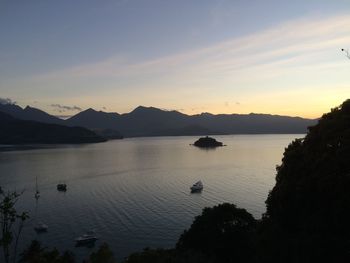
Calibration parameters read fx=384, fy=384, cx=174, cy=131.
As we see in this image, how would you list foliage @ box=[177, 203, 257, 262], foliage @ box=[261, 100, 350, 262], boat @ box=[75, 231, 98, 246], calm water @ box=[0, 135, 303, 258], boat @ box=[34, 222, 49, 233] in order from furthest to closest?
boat @ box=[34, 222, 49, 233] → calm water @ box=[0, 135, 303, 258] → boat @ box=[75, 231, 98, 246] → foliage @ box=[177, 203, 257, 262] → foliage @ box=[261, 100, 350, 262]

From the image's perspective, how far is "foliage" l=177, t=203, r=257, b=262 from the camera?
1459 inches

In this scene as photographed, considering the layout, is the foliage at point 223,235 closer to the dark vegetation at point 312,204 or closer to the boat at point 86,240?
the dark vegetation at point 312,204

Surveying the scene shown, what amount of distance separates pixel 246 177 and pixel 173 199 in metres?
40.0

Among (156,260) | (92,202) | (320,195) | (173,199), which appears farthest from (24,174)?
(320,195)

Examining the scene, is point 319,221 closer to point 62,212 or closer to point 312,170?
→ point 312,170

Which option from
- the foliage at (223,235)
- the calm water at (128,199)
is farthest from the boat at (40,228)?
the foliage at (223,235)

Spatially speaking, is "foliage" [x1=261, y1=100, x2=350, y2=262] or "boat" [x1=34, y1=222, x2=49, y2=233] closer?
"foliage" [x1=261, y1=100, x2=350, y2=262]

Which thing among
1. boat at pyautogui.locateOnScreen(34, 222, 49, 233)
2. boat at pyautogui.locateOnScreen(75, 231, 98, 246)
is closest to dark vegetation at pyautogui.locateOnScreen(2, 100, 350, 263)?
boat at pyautogui.locateOnScreen(75, 231, 98, 246)

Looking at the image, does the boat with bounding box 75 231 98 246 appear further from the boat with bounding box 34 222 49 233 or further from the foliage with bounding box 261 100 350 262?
the foliage with bounding box 261 100 350 262

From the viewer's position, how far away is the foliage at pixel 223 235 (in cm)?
3706

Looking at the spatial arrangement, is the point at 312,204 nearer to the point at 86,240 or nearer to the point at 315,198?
the point at 315,198

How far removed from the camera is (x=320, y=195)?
21594 millimetres

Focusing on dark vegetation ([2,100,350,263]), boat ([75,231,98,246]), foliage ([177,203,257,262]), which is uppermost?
dark vegetation ([2,100,350,263])

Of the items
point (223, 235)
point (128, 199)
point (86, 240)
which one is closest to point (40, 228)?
point (86, 240)
